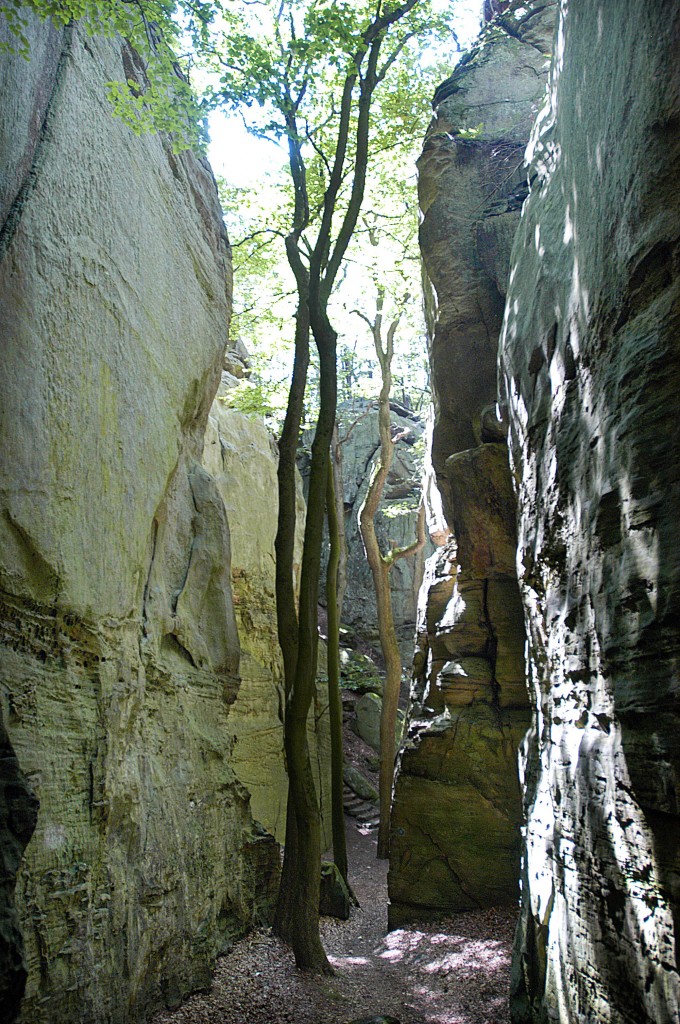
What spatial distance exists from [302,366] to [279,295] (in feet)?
22.4

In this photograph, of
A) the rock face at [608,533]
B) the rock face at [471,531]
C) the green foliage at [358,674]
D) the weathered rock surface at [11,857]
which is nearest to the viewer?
the weathered rock surface at [11,857]

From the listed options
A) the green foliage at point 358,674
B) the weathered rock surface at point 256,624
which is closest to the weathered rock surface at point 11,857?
the weathered rock surface at point 256,624

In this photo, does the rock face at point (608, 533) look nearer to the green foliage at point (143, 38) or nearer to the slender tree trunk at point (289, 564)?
the slender tree trunk at point (289, 564)

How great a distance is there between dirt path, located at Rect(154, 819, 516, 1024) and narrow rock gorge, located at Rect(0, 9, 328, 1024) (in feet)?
1.39

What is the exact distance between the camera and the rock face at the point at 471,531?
1075 cm

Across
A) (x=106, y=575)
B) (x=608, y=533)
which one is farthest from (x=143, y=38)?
(x=608, y=533)

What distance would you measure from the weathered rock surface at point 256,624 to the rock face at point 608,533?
8409 mm

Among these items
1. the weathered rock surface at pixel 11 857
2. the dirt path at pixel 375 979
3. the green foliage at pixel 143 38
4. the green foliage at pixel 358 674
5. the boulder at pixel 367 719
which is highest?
the green foliage at pixel 143 38

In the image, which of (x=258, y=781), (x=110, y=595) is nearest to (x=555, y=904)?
(x=110, y=595)

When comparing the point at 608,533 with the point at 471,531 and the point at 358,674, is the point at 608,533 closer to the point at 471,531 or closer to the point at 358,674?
the point at 471,531

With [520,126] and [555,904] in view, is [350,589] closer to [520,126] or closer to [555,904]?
[520,126]

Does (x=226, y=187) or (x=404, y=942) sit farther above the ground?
(x=226, y=187)

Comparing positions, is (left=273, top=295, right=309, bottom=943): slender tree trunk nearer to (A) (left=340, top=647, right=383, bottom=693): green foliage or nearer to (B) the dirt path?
(B) the dirt path

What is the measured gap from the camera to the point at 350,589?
28.4 metres
